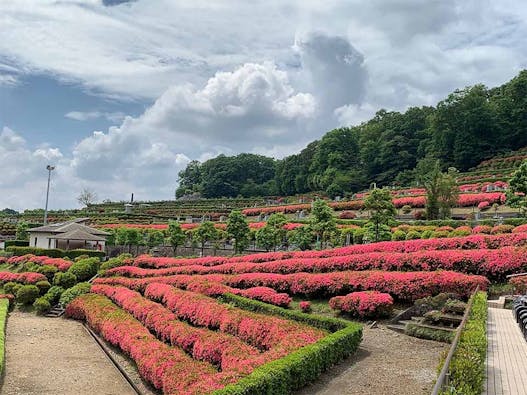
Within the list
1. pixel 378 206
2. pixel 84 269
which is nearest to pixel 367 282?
pixel 378 206

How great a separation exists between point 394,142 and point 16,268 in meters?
68.6

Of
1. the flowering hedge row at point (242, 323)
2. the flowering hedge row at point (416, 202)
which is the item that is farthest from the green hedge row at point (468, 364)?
the flowering hedge row at point (416, 202)

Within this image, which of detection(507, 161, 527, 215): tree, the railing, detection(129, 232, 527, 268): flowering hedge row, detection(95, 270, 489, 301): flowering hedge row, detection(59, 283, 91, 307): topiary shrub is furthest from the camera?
detection(507, 161, 527, 215): tree

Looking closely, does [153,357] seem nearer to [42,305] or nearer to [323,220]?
[42,305]

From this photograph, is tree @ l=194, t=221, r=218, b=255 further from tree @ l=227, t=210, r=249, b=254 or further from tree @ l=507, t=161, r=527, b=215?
tree @ l=507, t=161, r=527, b=215

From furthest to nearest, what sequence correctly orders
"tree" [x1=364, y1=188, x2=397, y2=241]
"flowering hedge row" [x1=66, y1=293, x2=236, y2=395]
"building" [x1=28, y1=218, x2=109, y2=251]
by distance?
1. "building" [x1=28, y1=218, x2=109, y2=251]
2. "tree" [x1=364, y1=188, x2=397, y2=241]
3. "flowering hedge row" [x1=66, y1=293, x2=236, y2=395]

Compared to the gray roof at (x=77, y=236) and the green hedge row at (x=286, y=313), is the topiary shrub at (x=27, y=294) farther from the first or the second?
the gray roof at (x=77, y=236)

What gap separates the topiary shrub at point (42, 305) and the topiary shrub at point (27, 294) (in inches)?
42.4

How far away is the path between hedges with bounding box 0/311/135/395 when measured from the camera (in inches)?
551

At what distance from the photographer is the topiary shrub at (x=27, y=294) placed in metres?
27.1

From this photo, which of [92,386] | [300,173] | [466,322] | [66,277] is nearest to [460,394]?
[466,322]

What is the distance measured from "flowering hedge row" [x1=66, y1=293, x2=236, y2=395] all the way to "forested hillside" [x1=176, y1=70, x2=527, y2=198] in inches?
2457

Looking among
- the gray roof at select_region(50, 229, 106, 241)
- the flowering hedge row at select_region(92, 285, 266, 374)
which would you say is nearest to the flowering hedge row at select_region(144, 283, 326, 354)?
the flowering hedge row at select_region(92, 285, 266, 374)

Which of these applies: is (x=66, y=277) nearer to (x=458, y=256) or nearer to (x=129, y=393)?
(x=129, y=393)
